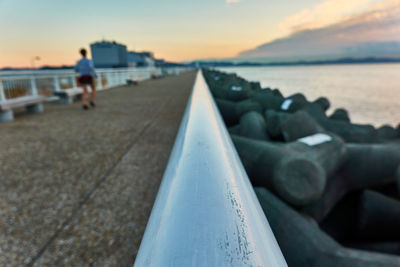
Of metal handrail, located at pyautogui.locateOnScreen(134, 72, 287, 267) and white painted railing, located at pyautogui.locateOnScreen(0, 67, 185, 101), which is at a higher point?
white painted railing, located at pyautogui.locateOnScreen(0, 67, 185, 101)

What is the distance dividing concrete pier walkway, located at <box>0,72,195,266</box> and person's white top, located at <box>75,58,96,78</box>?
10.2ft

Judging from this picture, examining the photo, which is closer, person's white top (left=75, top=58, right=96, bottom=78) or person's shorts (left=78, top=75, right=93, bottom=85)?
person's white top (left=75, top=58, right=96, bottom=78)

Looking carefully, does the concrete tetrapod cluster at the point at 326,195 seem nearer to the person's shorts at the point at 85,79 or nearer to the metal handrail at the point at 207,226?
the metal handrail at the point at 207,226

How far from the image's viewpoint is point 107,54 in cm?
8925

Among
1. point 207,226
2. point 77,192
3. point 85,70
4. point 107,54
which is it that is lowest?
point 77,192

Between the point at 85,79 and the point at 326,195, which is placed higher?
the point at 85,79

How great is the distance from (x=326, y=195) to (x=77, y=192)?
219 centimetres

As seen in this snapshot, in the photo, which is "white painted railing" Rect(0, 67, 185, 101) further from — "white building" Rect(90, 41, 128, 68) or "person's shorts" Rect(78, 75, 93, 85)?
"white building" Rect(90, 41, 128, 68)

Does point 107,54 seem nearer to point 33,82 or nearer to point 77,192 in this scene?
point 33,82

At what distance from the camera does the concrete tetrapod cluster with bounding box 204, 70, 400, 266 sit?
1221 mm

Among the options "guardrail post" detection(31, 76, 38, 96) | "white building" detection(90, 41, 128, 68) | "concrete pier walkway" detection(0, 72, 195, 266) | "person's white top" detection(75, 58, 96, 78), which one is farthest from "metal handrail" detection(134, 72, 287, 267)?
"white building" detection(90, 41, 128, 68)

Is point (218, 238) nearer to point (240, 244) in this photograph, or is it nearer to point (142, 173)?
point (240, 244)

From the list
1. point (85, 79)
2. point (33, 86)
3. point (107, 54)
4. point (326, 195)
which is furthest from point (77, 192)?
point (107, 54)

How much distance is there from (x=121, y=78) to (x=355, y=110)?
1489 cm
